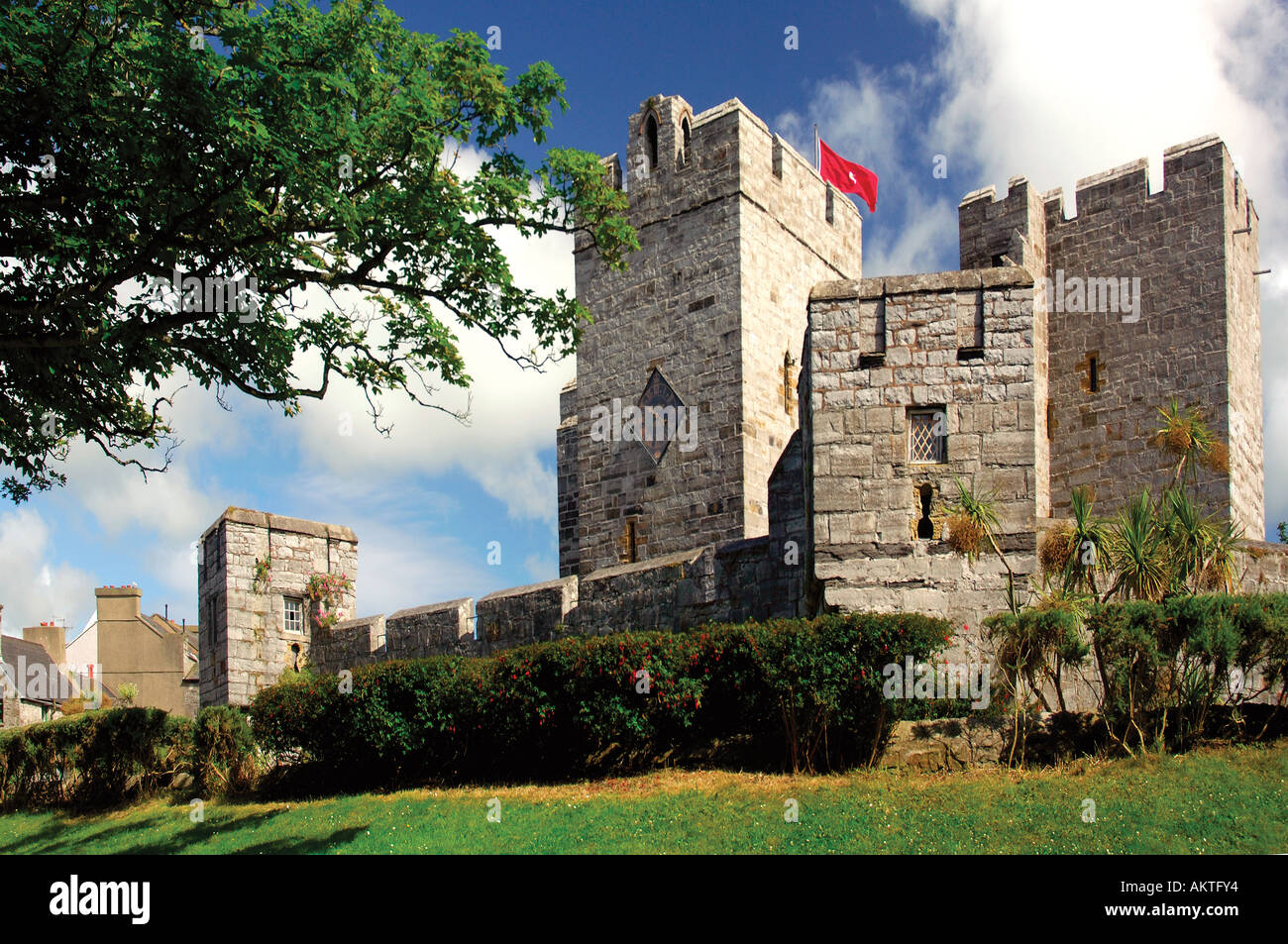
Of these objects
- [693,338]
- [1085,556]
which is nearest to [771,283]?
[693,338]

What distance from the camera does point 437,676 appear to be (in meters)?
14.1

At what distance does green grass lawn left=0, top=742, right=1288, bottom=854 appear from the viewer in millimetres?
8891

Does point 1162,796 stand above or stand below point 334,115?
below

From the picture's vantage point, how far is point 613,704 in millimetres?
12617

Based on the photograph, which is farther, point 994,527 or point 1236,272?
point 1236,272

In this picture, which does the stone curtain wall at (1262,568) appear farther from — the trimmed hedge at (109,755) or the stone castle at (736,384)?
the trimmed hedge at (109,755)

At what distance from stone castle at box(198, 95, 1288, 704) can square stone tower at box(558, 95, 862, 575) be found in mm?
43

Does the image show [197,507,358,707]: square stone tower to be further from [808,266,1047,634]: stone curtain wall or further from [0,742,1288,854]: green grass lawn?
[808,266,1047,634]: stone curtain wall

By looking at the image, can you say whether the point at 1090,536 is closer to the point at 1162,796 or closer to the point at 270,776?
the point at 1162,796

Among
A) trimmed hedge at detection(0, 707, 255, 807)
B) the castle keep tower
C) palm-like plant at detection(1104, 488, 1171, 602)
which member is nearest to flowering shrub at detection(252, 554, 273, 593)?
trimmed hedge at detection(0, 707, 255, 807)

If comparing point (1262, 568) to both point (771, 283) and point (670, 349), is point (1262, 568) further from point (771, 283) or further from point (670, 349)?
point (670, 349)

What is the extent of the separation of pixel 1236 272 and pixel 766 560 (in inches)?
417

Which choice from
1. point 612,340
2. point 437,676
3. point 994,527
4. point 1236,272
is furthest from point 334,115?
point 1236,272

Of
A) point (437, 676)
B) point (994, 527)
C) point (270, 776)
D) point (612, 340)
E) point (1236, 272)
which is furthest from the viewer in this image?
point (612, 340)
